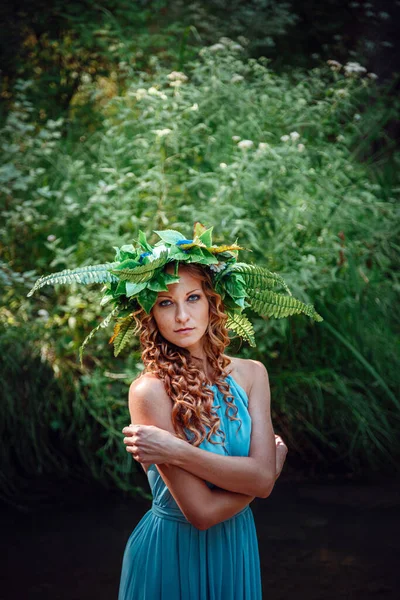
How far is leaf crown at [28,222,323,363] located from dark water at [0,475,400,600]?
2028mm

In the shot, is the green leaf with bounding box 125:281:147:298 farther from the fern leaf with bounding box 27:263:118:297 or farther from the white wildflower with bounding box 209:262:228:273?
the white wildflower with bounding box 209:262:228:273

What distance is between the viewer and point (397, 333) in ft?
18.6

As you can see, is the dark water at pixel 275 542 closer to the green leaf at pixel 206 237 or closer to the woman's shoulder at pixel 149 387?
the woman's shoulder at pixel 149 387

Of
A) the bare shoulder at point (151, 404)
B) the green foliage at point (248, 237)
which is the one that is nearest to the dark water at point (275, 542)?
the green foliage at point (248, 237)

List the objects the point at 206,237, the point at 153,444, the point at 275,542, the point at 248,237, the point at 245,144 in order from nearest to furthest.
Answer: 1. the point at 153,444
2. the point at 206,237
3. the point at 275,542
4. the point at 245,144
5. the point at 248,237

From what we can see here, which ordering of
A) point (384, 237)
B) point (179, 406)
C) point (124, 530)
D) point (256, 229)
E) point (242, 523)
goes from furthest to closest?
point (384, 237), point (256, 229), point (124, 530), point (242, 523), point (179, 406)

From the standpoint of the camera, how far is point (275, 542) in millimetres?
4195

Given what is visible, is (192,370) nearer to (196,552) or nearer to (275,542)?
(196,552)

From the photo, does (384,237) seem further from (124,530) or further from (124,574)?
(124,574)

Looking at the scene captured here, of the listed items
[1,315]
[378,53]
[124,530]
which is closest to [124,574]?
[124,530]

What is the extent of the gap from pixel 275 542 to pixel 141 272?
8.78 ft

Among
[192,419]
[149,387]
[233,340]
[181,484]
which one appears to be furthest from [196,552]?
[233,340]

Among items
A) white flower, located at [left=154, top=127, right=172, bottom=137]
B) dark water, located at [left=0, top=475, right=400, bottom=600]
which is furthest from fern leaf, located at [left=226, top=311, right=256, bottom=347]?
white flower, located at [left=154, top=127, right=172, bottom=137]

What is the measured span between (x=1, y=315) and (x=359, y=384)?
229 centimetres
